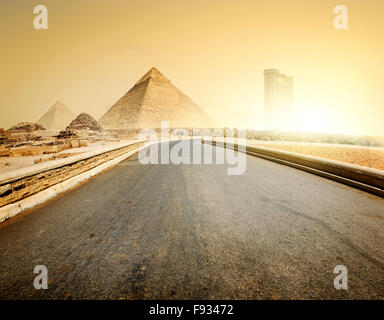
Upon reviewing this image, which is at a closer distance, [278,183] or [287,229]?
[287,229]

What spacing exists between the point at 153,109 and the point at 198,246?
173 m

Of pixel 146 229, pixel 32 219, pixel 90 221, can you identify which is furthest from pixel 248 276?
pixel 32 219

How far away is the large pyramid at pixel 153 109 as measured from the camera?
526ft

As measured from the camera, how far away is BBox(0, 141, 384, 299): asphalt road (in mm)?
1971

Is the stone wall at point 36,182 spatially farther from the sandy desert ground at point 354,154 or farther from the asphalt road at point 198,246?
the sandy desert ground at point 354,154

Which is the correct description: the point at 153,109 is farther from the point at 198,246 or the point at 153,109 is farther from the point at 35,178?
the point at 198,246

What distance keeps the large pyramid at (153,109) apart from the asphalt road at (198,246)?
153 metres

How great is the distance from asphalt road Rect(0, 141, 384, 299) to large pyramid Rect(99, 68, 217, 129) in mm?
152721

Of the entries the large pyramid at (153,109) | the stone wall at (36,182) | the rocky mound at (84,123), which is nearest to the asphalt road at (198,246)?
the stone wall at (36,182)

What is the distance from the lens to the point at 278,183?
6234mm

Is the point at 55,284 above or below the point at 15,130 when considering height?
below

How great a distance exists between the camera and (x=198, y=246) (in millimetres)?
2703
